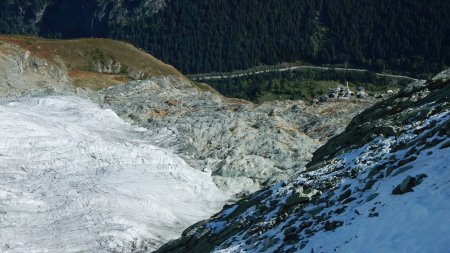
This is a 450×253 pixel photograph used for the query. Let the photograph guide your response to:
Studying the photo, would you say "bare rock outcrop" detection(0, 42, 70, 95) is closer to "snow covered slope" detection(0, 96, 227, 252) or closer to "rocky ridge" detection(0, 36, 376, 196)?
"rocky ridge" detection(0, 36, 376, 196)

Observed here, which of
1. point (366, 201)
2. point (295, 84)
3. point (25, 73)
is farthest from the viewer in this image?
point (295, 84)

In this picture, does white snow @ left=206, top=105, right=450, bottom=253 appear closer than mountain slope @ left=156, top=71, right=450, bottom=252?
Yes

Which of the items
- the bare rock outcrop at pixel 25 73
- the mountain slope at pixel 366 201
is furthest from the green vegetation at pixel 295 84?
the mountain slope at pixel 366 201

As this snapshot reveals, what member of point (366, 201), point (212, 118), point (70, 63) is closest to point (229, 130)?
point (212, 118)

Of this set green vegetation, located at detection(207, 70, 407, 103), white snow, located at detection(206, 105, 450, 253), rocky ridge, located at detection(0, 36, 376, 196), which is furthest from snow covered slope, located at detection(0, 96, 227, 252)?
green vegetation, located at detection(207, 70, 407, 103)

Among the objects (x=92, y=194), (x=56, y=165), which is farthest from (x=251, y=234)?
(x=56, y=165)

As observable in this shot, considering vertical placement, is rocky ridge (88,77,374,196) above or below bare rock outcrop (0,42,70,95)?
below

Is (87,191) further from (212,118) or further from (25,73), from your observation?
(25,73)
